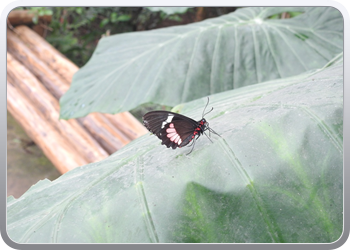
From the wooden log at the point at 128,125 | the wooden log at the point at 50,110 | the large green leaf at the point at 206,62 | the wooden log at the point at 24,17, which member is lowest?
the wooden log at the point at 128,125

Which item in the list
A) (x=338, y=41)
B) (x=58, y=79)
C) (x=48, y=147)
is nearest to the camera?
(x=338, y=41)

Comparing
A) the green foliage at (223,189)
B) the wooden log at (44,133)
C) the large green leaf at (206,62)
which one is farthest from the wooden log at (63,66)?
the green foliage at (223,189)

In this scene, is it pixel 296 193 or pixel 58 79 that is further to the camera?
pixel 58 79

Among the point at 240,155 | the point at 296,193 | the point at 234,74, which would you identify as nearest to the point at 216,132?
the point at 240,155

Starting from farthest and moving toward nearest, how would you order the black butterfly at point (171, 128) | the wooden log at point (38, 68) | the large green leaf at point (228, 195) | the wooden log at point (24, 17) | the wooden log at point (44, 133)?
1. the wooden log at point (24, 17)
2. the wooden log at point (38, 68)
3. the wooden log at point (44, 133)
4. the black butterfly at point (171, 128)
5. the large green leaf at point (228, 195)

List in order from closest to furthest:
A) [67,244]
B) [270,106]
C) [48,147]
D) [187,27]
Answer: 1. [67,244]
2. [270,106]
3. [187,27]
4. [48,147]

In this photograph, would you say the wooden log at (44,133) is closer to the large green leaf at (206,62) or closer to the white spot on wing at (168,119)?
the large green leaf at (206,62)

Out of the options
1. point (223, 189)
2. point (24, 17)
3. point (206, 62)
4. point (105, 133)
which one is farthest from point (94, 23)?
point (223, 189)

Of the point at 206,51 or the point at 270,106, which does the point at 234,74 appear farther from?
the point at 270,106

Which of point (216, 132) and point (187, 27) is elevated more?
point (216, 132)
